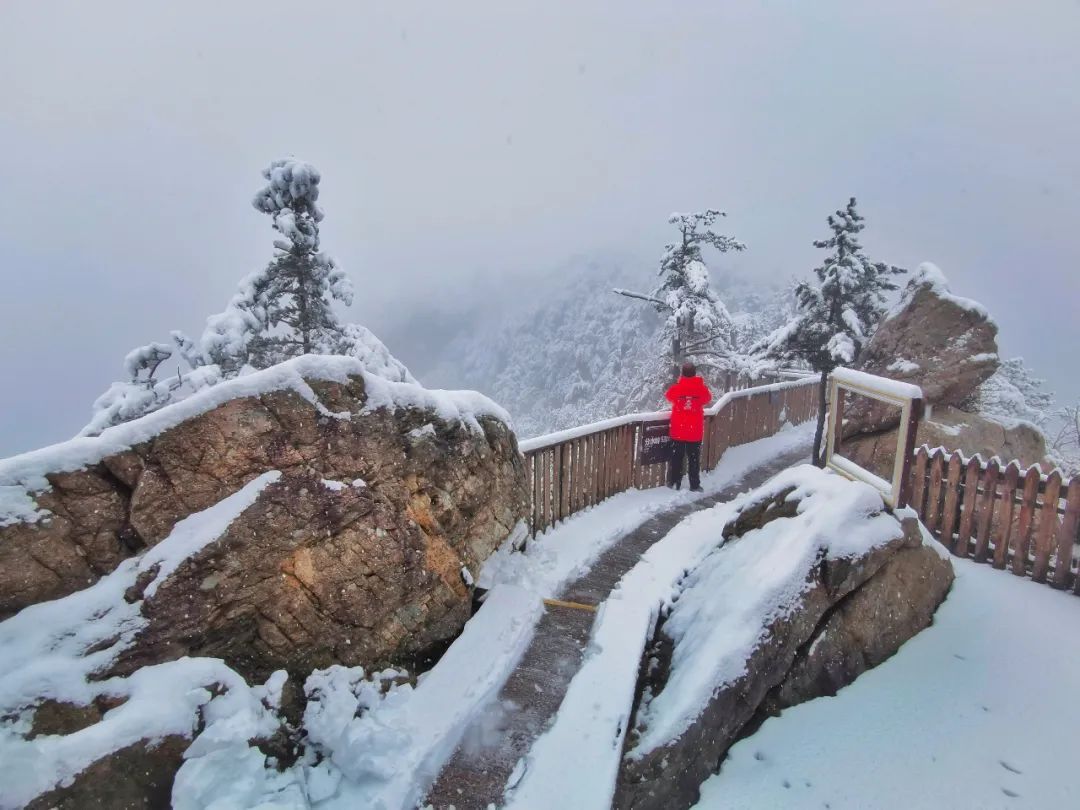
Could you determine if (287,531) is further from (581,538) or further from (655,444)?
(655,444)

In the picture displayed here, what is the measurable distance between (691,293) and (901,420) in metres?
12.8

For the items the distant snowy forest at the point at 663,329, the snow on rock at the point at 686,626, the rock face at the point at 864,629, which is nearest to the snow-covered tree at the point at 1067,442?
the distant snowy forest at the point at 663,329

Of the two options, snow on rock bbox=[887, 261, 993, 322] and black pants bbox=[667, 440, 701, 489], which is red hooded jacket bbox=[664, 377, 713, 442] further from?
snow on rock bbox=[887, 261, 993, 322]

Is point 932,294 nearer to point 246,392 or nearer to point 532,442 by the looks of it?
point 532,442

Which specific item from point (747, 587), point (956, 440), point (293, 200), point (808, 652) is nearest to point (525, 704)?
point (747, 587)

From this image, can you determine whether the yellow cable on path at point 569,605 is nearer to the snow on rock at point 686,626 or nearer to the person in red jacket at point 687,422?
the snow on rock at point 686,626

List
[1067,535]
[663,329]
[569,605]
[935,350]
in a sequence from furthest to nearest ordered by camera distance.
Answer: [663,329] → [935,350] → [569,605] → [1067,535]

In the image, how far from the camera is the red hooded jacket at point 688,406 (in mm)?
8298

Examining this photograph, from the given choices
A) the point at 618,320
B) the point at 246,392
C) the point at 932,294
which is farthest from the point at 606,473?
the point at 618,320

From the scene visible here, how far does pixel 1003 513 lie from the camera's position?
534 cm

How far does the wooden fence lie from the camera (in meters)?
4.93

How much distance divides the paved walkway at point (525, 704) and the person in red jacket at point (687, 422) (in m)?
3.03

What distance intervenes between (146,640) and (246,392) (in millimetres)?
1573

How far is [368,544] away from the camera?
3.98 meters
